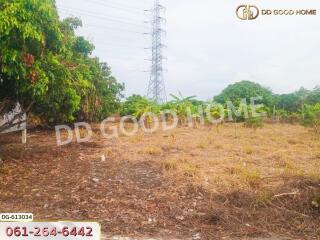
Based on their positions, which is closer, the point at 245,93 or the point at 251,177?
the point at 251,177

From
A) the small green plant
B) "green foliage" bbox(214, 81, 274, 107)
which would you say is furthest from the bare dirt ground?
"green foliage" bbox(214, 81, 274, 107)

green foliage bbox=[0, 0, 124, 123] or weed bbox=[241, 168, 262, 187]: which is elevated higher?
green foliage bbox=[0, 0, 124, 123]

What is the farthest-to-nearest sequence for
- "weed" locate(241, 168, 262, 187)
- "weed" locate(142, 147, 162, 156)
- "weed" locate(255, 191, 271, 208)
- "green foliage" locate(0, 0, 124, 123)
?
"weed" locate(142, 147, 162, 156) < "weed" locate(241, 168, 262, 187) < "green foliage" locate(0, 0, 124, 123) < "weed" locate(255, 191, 271, 208)

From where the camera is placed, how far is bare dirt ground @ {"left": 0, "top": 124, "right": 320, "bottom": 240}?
4.46m

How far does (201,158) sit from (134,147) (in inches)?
74.7

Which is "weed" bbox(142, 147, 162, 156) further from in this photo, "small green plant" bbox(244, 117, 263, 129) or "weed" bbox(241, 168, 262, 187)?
"small green plant" bbox(244, 117, 263, 129)

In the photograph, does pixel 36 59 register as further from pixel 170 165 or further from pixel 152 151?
pixel 152 151

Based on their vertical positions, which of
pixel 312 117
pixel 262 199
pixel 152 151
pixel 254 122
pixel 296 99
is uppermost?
pixel 296 99

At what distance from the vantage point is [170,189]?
223 inches

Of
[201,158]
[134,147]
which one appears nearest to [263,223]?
[201,158]

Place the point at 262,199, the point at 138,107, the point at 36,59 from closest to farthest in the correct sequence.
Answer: the point at 262,199
the point at 36,59
the point at 138,107

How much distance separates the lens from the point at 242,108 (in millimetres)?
15922

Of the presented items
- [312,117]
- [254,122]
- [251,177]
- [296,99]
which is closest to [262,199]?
[251,177]

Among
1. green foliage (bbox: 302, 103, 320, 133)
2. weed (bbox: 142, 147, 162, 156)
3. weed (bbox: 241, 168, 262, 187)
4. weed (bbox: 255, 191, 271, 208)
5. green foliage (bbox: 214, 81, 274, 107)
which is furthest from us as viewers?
green foliage (bbox: 214, 81, 274, 107)
